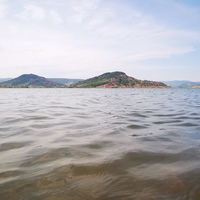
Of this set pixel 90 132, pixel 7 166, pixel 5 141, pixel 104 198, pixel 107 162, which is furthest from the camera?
pixel 90 132

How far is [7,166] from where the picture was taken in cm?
544

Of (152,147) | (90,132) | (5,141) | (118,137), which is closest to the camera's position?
(152,147)

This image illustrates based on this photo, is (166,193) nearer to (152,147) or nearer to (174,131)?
(152,147)

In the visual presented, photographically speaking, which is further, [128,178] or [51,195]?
[128,178]

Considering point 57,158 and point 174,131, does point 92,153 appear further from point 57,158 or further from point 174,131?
point 174,131

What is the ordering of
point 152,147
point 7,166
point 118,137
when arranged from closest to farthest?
point 7,166, point 152,147, point 118,137

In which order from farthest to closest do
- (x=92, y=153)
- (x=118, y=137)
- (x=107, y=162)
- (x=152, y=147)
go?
(x=118, y=137)
(x=152, y=147)
(x=92, y=153)
(x=107, y=162)

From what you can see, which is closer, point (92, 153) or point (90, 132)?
point (92, 153)

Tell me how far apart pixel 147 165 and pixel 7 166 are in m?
3.43

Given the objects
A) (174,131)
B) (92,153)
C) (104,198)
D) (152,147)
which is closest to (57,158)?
(92,153)

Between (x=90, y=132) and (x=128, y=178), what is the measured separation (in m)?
4.76

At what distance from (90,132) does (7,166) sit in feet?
14.6

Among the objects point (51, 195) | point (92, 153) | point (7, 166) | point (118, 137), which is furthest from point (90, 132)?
point (51, 195)

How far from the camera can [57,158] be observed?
241 inches
